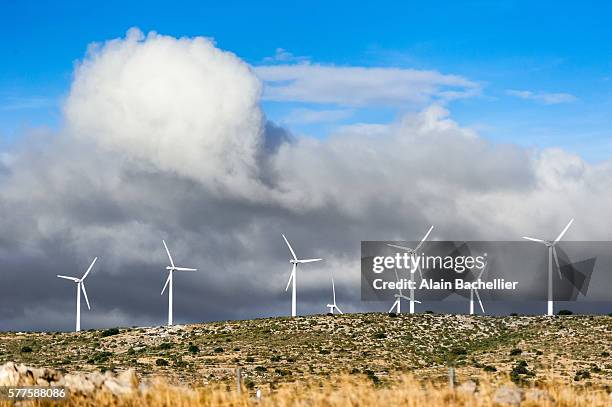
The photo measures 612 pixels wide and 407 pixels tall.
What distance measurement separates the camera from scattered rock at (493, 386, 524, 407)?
31.7 meters

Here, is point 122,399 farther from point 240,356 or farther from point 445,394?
point 240,356

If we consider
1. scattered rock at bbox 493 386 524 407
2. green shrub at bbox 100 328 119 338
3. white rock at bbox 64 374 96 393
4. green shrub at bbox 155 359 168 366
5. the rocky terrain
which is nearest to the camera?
scattered rock at bbox 493 386 524 407

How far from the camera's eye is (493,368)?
97562 millimetres

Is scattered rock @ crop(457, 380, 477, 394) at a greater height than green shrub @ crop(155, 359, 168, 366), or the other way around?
green shrub @ crop(155, 359, 168, 366)

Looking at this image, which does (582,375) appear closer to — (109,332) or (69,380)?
(69,380)

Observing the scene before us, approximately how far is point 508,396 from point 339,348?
91498mm

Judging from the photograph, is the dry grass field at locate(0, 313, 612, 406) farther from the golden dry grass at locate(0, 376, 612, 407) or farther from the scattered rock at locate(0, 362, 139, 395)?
the golden dry grass at locate(0, 376, 612, 407)

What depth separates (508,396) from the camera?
105 feet

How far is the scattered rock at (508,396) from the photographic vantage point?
104 feet

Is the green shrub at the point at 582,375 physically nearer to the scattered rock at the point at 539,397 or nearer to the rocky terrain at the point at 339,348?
the rocky terrain at the point at 339,348

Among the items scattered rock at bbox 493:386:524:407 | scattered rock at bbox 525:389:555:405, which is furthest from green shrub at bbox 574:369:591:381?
scattered rock at bbox 493:386:524:407

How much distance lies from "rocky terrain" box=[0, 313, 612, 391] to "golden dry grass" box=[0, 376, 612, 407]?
46.5 metres

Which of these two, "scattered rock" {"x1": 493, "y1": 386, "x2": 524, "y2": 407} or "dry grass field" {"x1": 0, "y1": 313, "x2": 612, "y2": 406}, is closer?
"scattered rock" {"x1": 493, "y1": 386, "x2": 524, "y2": 407}

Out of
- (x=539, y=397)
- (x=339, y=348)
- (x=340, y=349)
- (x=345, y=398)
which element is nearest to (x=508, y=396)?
(x=539, y=397)
